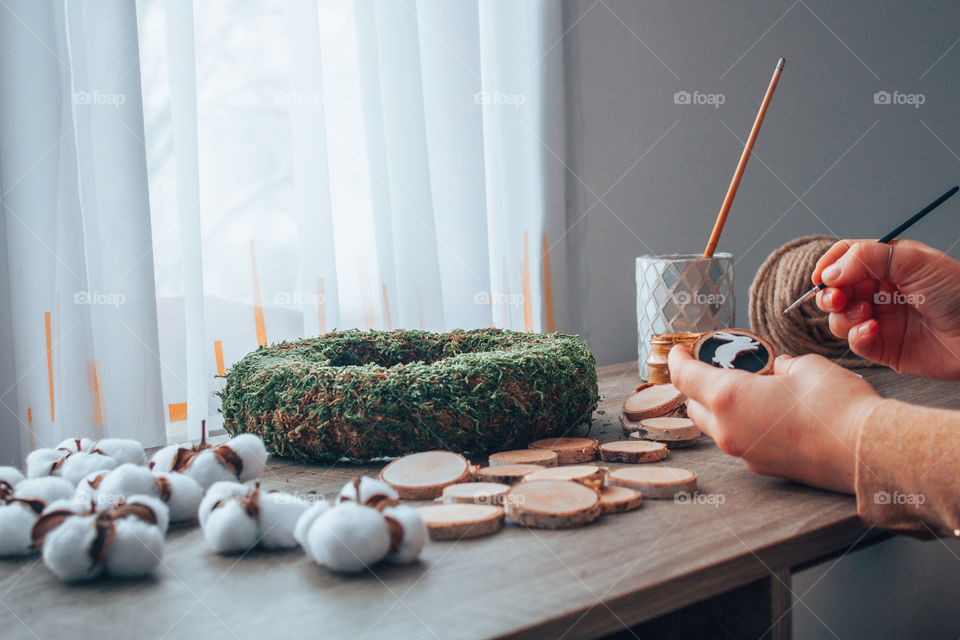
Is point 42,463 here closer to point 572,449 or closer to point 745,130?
point 572,449

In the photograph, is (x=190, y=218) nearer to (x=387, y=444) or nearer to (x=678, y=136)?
(x=387, y=444)

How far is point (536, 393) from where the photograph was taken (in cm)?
85

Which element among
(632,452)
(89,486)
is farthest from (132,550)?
(632,452)

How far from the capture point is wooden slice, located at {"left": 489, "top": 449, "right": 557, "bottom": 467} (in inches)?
31.5

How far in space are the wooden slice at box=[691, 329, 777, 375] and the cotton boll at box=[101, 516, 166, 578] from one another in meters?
0.60

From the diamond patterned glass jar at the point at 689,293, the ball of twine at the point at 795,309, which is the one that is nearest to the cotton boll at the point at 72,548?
the diamond patterned glass jar at the point at 689,293

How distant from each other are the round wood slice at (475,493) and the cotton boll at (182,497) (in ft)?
0.72

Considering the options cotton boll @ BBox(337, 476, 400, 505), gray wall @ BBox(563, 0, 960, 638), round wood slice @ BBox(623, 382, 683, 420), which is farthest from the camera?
gray wall @ BBox(563, 0, 960, 638)

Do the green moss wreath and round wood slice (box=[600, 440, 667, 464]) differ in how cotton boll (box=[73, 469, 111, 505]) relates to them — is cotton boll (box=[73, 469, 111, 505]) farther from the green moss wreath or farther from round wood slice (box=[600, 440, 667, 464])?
round wood slice (box=[600, 440, 667, 464])

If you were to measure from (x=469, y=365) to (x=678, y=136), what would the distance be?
1.66 m

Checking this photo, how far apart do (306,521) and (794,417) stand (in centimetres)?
44

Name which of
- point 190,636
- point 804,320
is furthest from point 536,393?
point 804,320

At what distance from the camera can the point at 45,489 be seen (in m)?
0.67

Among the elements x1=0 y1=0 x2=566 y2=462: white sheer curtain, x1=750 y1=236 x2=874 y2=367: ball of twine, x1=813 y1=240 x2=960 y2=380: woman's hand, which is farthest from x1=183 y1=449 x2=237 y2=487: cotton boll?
x1=750 y1=236 x2=874 y2=367: ball of twine
